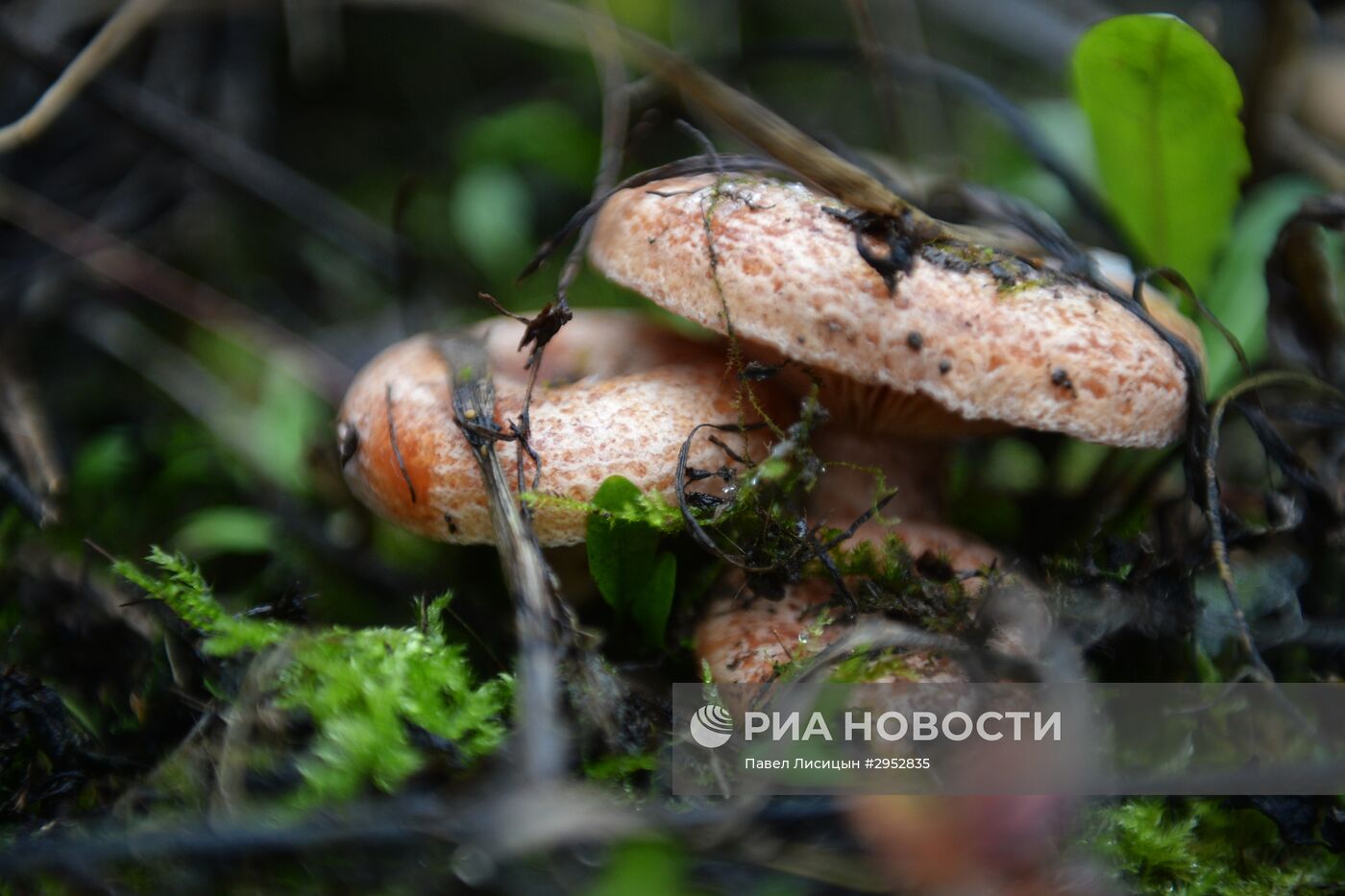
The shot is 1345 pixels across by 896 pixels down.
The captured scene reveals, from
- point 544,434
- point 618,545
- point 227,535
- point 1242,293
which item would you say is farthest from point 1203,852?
point 227,535

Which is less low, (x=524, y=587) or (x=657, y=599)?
(x=524, y=587)

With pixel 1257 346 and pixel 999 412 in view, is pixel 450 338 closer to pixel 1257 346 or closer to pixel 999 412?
pixel 999 412

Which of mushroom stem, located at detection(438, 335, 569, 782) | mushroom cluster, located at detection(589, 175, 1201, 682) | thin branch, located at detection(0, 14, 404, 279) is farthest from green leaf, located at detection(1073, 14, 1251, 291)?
thin branch, located at detection(0, 14, 404, 279)

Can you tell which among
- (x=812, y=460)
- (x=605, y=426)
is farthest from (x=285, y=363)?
(x=812, y=460)

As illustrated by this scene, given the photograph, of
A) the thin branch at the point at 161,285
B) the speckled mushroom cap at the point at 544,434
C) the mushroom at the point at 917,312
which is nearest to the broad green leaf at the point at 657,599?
the speckled mushroom cap at the point at 544,434

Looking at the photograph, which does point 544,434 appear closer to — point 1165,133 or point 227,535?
point 227,535

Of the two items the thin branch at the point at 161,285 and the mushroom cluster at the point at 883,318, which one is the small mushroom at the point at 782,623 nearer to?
the mushroom cluster at the point at 883,318
